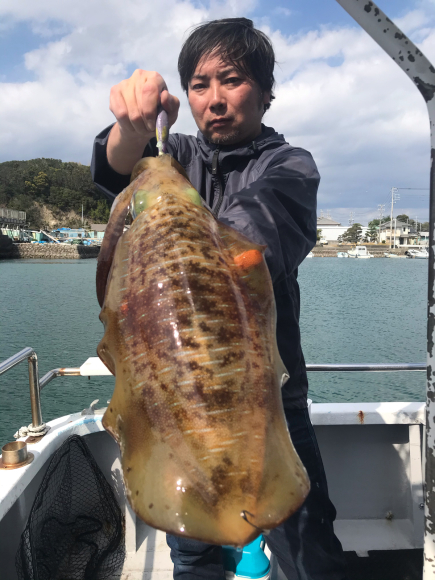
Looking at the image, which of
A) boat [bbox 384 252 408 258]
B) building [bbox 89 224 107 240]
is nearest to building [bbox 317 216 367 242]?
boat [bbox 384 252 408 258]

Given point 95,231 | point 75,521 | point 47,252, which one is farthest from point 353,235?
point 75,521

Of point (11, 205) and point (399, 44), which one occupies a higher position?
point (11, 205)

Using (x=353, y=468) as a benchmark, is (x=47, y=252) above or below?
above

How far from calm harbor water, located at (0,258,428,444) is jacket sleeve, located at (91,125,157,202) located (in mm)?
10902

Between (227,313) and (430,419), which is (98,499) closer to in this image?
(430,419)

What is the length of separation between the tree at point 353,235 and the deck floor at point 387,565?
434 ft

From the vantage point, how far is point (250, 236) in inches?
51.3

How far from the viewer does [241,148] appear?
2.30 meters

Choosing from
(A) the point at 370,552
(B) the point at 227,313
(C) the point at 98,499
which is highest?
(B) the point at 227,313

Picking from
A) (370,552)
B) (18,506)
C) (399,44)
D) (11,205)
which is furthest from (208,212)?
(11,205)

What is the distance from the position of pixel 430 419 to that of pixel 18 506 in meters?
2.92

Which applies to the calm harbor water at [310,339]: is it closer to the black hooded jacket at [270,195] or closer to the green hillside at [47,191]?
the black hooded jacket at [270,195]

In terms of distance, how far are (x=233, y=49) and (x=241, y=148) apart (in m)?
0.50

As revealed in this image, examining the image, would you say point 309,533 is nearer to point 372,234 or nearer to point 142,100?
point 142,100
